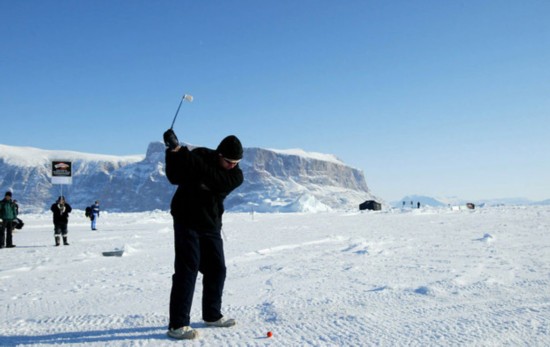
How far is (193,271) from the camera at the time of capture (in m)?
3.27

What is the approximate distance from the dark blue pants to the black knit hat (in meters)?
0.66

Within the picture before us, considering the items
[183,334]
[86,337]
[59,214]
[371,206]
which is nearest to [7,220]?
[59,214]

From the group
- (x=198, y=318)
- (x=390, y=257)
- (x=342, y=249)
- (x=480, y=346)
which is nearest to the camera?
(x=480, y=346)

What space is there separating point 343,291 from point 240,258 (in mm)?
3917

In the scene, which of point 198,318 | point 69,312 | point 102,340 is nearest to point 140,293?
point 69,312

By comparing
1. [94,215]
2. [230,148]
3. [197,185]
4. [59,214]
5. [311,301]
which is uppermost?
[230,148]

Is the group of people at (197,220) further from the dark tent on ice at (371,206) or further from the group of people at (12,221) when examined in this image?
the dark tent on ice at (371,206)

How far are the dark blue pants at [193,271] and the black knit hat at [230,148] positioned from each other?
0.66 m

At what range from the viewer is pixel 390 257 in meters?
7.91

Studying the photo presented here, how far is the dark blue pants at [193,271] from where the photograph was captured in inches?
125

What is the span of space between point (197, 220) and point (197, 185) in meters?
0.28

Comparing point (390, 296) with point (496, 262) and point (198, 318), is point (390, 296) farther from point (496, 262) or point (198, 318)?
point (496, 262)

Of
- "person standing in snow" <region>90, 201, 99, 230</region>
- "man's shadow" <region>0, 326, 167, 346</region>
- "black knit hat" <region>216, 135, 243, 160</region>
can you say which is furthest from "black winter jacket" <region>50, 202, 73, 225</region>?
"black knit hat" <region>216, 135, 243, 160</region>

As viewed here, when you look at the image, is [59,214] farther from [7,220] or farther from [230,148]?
[230,148]
